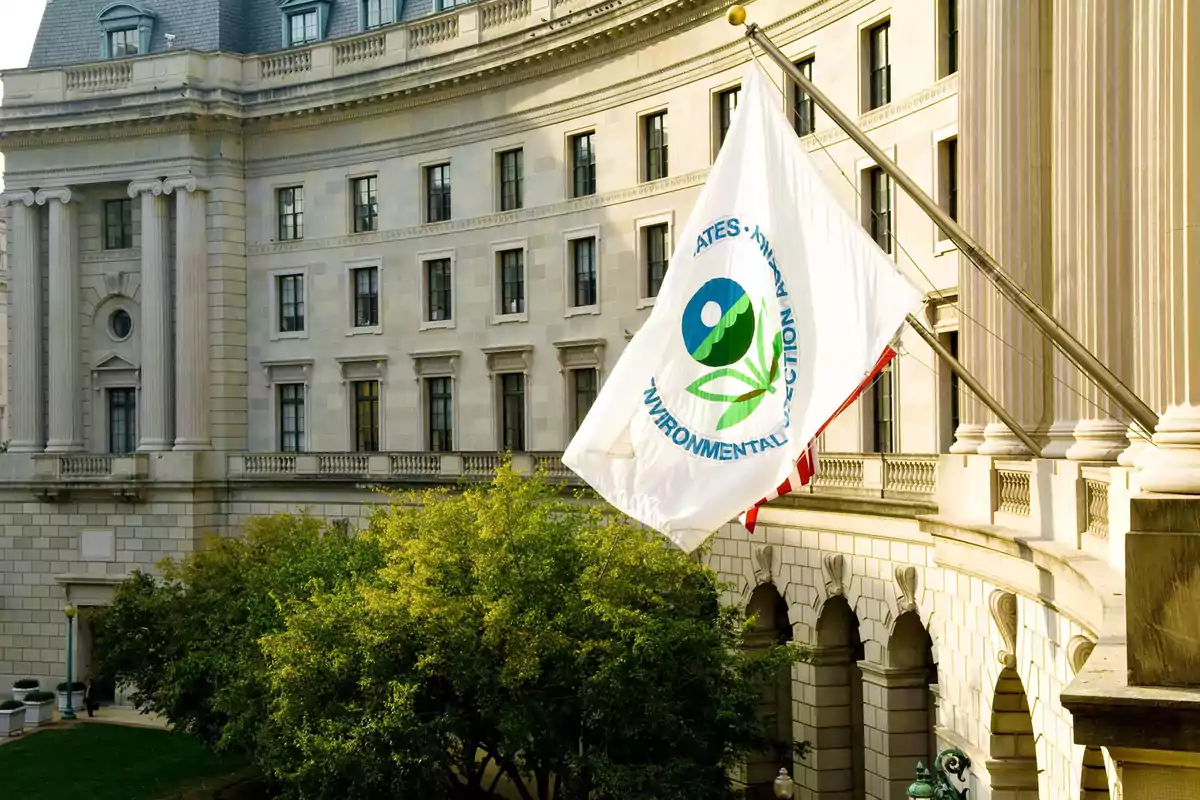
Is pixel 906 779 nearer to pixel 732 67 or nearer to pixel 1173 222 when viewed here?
pixel 732 67

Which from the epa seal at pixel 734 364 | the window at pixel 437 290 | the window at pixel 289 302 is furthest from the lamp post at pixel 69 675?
the epa seal at pixel 734 364

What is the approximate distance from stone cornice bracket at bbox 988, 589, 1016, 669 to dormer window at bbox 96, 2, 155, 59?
192 ft

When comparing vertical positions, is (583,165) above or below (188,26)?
below

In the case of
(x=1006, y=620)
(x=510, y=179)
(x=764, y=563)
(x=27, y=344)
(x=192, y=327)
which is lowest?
(x=764, y=563)

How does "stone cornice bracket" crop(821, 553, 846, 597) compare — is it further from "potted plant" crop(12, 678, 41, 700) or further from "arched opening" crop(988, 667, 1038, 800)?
"potted plant" crop(12, 678, 41, 700)

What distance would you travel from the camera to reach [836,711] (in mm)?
44594

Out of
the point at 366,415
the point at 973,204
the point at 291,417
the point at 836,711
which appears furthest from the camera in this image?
the point at 291,417

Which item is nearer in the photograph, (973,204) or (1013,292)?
(1013,292)

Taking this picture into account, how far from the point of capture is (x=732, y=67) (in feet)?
171

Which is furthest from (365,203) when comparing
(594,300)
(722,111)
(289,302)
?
(722,111)

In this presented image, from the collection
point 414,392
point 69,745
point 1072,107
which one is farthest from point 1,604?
point 1072,107

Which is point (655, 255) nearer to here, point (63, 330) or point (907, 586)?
point (907, 586)

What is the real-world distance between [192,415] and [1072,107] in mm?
52533

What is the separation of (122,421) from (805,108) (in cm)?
3691
